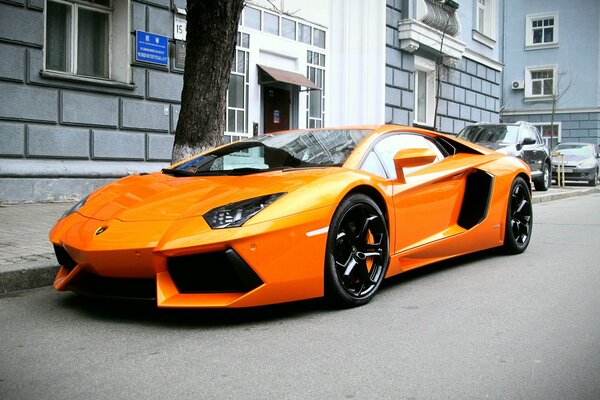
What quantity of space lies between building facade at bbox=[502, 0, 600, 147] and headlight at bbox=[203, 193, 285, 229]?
31.8 m

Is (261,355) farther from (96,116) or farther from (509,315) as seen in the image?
(96,116)

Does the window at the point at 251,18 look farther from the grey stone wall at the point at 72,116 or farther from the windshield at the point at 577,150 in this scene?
the windshield at the point at 577,150

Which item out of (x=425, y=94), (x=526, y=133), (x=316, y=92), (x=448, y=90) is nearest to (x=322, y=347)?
(x=316, y=92)

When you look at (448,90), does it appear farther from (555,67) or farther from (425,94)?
(555,67)

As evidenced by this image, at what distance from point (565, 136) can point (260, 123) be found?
25.6m

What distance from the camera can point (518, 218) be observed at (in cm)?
600

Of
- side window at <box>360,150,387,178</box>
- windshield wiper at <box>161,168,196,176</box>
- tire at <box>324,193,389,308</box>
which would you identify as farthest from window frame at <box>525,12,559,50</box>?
tire at <box>324,193,389,308</box>

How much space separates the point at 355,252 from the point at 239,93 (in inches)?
351

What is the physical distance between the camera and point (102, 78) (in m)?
9.91

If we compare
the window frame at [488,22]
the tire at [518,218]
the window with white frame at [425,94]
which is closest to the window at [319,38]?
the window with white frame at [425,94]

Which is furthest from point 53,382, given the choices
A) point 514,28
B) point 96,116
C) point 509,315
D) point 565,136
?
point 514,28

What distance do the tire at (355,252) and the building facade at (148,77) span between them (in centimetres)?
615

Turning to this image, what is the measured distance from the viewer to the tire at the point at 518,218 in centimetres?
581

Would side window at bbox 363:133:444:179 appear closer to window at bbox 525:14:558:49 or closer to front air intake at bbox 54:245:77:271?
front air intake at bbox 54:245:77:271
